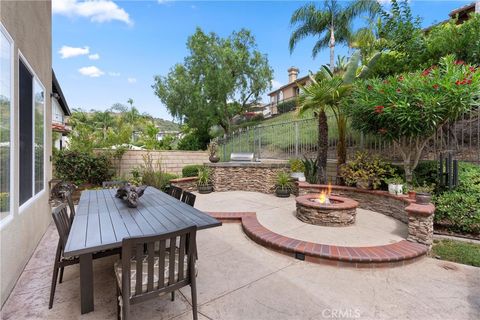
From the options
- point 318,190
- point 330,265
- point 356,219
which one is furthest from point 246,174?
point 330,265

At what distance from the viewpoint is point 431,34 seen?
672cm

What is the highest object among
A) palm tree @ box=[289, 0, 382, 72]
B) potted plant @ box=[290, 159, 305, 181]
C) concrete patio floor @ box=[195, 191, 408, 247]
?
palm tree @ box=[289, 0, 382, 72]

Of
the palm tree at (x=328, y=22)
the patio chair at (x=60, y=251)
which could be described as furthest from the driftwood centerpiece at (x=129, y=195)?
the palm tree at (x=328, y=22)

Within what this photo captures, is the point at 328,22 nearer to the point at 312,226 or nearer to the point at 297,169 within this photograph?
the point at 297,169

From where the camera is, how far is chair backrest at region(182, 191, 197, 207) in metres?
3.79

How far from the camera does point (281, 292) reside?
275cm

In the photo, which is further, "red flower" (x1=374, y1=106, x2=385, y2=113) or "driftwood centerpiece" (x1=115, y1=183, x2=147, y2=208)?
"red flower" (x1=374, y1=106, x2=385, y2=113)

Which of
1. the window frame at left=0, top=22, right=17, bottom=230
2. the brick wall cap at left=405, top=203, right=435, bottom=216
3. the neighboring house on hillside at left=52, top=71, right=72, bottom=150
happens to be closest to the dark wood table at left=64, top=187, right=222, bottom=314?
the window frame at left=0, top=22, right=17, bottom=230

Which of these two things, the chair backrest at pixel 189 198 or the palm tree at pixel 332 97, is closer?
the chair backrest at pixel 189 198

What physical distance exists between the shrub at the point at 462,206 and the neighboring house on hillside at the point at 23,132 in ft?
22.6

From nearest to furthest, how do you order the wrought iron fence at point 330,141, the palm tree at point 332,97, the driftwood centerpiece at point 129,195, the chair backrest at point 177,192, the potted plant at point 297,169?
the driftwood centerpiece at point 129,195 → the chair backrest at point 177,192 → the wrought iron fence at point 330,141 → the palm tree at point 332,97 → the potted plant at point 297,169

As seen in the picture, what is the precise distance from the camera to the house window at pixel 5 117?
109 inches

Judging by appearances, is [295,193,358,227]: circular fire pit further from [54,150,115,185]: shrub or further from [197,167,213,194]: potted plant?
[54,150,115,185]: shrub

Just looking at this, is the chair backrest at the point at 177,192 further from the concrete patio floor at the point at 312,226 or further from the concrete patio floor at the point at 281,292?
the concrete patio floor at the point at 312,226
